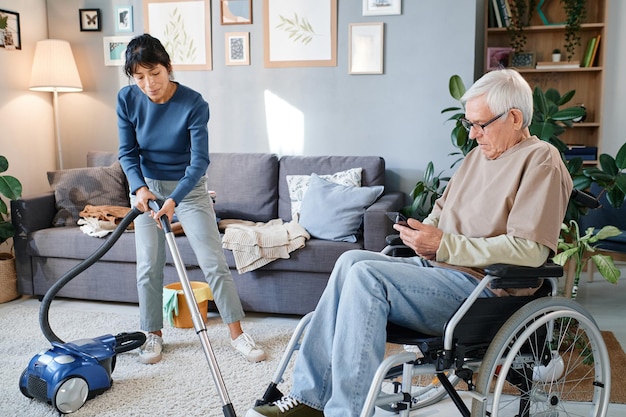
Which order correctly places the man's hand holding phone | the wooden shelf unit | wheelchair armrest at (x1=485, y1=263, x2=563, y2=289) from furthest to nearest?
the wooden shelf unit, the man's hand holding phone, wheelchair armrest at (x1=485, y1=263, x2=563, y2=289)

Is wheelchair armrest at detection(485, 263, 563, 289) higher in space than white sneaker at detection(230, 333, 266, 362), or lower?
higher

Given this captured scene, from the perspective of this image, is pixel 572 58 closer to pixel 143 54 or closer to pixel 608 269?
pixel 608 269

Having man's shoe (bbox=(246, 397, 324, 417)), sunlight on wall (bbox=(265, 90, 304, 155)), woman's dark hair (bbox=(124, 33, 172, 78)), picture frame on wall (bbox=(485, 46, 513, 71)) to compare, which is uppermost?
picture frame on wall (bbox=(485, 46, 513, 71))

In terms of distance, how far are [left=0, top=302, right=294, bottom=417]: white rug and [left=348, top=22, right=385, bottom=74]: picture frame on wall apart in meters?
1.63

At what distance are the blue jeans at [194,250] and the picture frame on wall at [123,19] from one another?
1.93 metres

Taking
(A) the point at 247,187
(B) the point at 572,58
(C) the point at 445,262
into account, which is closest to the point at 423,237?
(C) the point at 445,262

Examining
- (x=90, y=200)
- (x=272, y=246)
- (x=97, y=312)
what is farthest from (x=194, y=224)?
(x=90, y=200)

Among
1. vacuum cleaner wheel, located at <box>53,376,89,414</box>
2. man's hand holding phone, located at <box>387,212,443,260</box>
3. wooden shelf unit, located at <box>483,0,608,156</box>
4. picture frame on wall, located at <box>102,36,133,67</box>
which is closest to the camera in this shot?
man's hand holding phone, located at <box>387,212,443,260</box>

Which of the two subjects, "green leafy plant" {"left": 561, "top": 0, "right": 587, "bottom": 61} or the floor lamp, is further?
"green leafy plant" {"left": 561, "top": 0, "right": 587, "bottom": 61}

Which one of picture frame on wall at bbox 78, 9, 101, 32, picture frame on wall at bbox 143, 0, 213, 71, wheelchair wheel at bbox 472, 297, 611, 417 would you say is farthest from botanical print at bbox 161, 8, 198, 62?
wheelchair wheel at bbox 472, 297, 611, 417

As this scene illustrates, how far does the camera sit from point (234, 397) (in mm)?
2404

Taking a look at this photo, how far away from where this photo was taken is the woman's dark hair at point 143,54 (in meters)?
2.46

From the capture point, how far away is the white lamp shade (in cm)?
422

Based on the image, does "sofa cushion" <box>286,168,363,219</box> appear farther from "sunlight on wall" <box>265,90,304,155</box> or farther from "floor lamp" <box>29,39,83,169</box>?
"floor lamp" <box>29,39,83,169</box>
